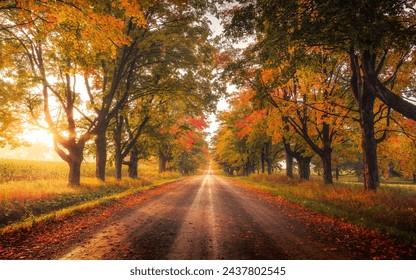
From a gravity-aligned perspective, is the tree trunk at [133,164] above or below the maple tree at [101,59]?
below

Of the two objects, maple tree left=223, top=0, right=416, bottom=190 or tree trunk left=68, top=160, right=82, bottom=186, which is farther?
tree trunk left=68, top=160, right=82, bottom=186

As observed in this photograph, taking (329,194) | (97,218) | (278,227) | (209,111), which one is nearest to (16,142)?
(97,218)

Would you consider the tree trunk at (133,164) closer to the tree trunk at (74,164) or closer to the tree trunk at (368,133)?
the tree trunk at (74,164)

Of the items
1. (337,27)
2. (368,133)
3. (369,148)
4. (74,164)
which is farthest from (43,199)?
(368,133)

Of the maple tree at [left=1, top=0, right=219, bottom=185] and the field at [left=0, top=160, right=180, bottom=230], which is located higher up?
the maple tree at [left=1, top=0, right=219, bottom=185]

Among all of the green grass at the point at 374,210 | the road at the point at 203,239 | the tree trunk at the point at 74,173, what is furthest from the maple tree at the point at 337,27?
the tree trunk at the point at 74,173

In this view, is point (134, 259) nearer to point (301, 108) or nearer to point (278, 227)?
point (278, 227)

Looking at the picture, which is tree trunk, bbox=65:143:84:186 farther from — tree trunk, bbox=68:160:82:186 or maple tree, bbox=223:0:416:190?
maple tree, bbox=223:0:416:190

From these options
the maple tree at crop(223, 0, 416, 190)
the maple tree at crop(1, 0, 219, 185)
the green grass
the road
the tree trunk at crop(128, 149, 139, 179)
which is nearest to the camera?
the road

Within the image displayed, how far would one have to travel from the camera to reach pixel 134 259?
14.7 ft

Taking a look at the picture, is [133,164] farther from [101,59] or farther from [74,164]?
[101,59]

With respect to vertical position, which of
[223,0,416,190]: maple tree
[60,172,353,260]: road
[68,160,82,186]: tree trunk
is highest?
[223,0,416,190]: maple tree

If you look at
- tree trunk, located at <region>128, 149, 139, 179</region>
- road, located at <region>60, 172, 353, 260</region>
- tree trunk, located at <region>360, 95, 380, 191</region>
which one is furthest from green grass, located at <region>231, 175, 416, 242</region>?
tree trunk, located at <region>128, 149, 139, 179</region>

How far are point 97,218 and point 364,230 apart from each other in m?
8.91
